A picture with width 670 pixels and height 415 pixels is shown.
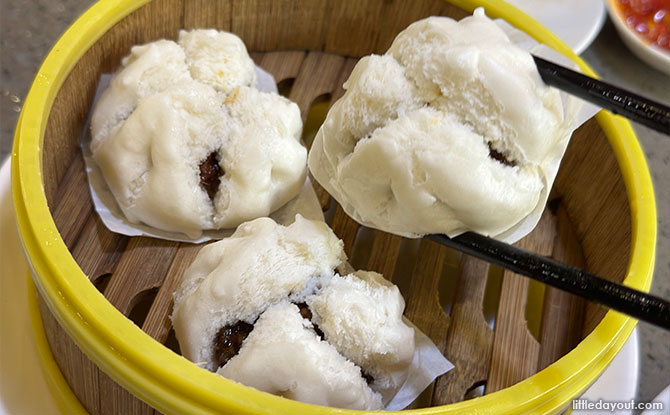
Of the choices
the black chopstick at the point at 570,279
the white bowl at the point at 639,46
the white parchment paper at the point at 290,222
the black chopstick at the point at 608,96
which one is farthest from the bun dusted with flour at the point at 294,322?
the white bowl at the point at 639,46

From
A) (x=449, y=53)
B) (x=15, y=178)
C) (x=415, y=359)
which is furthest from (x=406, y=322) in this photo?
(x=15, y=178)

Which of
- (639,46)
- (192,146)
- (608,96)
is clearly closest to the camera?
(608,96)

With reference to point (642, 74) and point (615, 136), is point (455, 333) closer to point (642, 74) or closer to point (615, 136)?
point (615, 136)

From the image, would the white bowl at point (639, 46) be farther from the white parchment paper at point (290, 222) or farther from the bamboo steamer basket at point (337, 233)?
the white parchment paper at point (290, 222)

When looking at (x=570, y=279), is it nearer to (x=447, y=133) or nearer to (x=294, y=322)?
(x=447, y=133)

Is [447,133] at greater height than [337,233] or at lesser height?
greater

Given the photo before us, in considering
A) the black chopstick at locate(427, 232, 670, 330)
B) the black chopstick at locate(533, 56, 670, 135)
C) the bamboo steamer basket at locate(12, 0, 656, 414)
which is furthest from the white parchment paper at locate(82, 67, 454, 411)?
the black chopstick at locate(533, 56, 670, 135)

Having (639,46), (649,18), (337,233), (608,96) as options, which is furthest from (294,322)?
(649,18)
